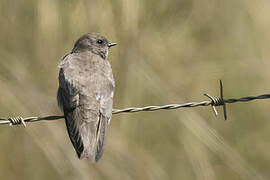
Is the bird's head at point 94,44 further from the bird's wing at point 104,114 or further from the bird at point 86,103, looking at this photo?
the bird's wing at point 104,114

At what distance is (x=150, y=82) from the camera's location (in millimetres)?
7660

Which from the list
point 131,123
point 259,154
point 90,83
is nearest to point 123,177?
point 131,123

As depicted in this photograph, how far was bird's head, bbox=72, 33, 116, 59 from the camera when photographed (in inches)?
304

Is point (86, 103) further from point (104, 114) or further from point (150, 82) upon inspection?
point (150, 82)

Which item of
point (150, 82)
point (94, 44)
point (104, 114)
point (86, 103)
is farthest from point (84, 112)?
point (94, 44)

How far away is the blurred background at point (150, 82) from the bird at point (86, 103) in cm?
83

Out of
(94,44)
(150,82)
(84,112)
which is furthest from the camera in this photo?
(94,44)

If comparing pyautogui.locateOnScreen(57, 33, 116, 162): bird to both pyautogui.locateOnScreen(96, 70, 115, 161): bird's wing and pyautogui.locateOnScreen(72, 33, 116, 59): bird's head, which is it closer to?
pyautogui.locateOnScreen(96, 70, 115, 161): bird's wing

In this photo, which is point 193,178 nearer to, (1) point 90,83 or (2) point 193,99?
(2) point 193,99

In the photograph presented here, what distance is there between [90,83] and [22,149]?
5.47 feet

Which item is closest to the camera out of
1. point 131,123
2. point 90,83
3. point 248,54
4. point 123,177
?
point 90,83

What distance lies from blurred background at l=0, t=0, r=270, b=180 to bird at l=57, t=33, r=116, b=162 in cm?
83

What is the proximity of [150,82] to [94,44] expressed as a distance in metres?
0.78

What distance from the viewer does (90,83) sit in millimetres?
6566
